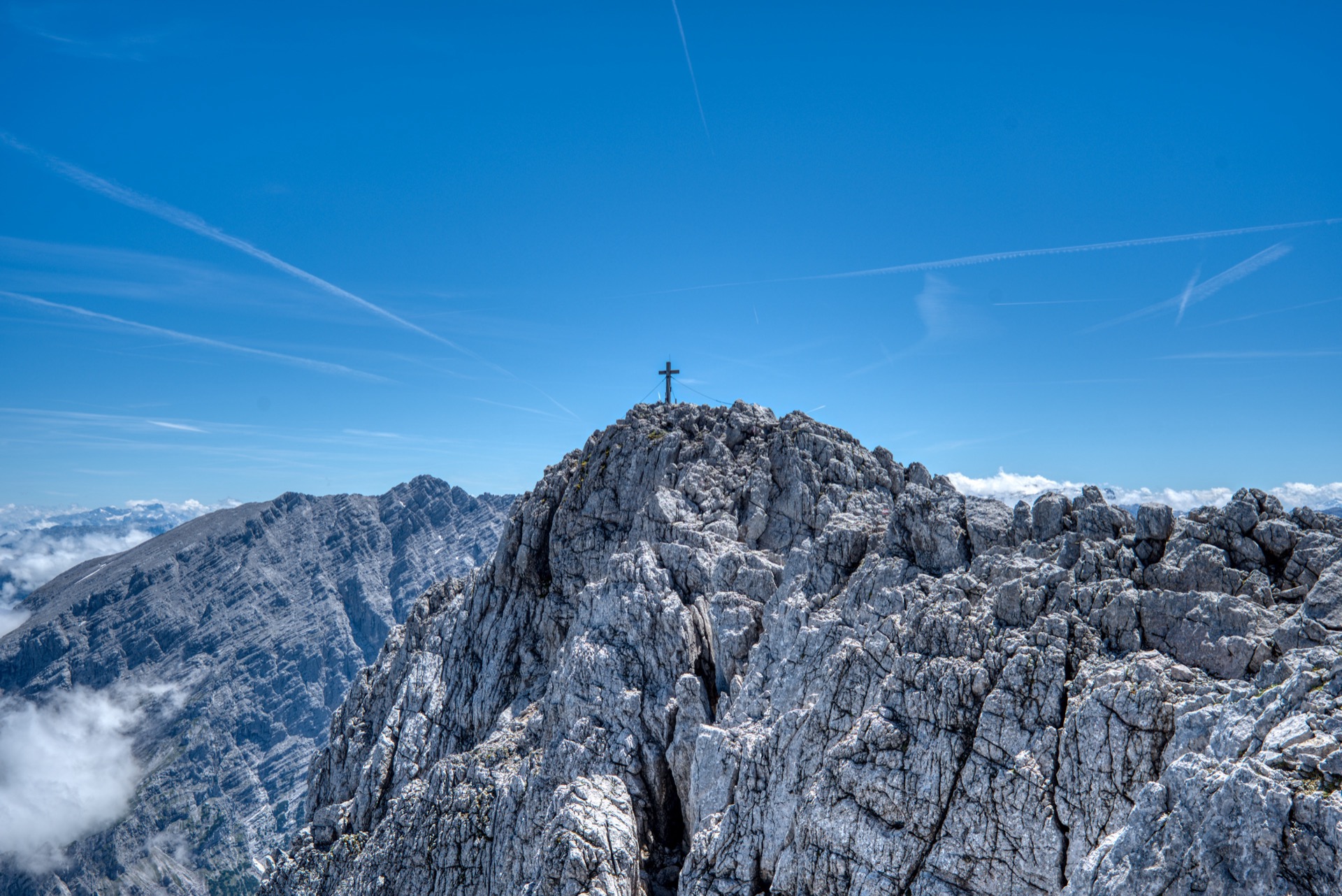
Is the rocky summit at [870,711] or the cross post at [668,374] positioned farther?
the cross post at [668,374]

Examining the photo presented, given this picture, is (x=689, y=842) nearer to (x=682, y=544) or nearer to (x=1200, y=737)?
(x=682, y=544)

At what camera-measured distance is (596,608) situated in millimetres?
55281

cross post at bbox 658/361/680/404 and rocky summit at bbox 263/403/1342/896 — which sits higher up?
cross post at bbox 658/361/680/404

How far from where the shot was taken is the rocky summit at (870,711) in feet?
71.0

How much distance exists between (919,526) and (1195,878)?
26.8 metres

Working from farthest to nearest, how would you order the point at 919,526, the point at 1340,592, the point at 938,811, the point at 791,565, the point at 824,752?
the point at 791,565
the point at 919,526
the point at 824,752
the point at 938,811
the point at 1340,592

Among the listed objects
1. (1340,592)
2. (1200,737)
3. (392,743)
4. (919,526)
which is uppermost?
(919,526)

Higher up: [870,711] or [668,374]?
[668,374]

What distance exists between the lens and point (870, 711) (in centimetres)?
3431

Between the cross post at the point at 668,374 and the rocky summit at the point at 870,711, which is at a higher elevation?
the cross post at the point at 668,374

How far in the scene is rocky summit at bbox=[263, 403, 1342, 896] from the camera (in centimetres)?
2164

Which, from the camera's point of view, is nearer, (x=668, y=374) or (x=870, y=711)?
(x=870, y=711)

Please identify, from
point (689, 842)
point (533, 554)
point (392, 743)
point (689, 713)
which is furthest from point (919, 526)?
point (392, 743)

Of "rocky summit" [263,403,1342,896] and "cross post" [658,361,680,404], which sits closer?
"rocky summit" [263,403,1342,896]
